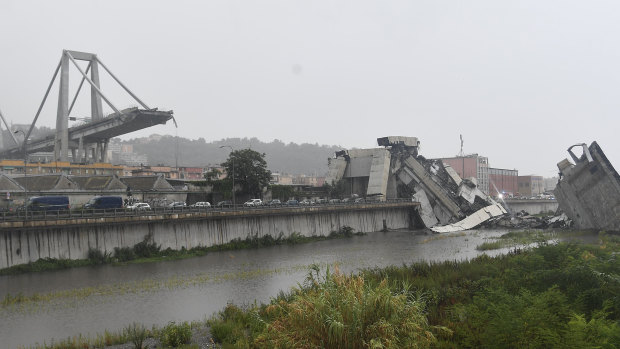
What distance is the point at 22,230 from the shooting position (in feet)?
118

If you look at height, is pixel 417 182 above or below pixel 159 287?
above

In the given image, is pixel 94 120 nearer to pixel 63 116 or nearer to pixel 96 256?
pixel 63 116

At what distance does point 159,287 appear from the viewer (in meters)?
30.7

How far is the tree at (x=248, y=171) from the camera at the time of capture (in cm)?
7006

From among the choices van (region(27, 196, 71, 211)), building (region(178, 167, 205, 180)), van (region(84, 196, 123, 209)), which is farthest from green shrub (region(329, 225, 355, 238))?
building (region(178, 167, 205, 180))

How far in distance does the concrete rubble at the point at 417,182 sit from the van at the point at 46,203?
49.4 meters

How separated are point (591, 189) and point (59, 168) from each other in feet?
275

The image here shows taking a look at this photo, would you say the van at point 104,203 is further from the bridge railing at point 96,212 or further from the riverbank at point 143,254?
the riverbank at point 143,254

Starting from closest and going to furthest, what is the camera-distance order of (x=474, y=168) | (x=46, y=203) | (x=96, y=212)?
(x=96, y=212) < (x=46, y=203) < (x=474, y=168)

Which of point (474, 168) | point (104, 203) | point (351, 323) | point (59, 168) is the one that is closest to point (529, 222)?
point (104, 203)

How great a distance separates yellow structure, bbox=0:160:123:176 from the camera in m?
85.5

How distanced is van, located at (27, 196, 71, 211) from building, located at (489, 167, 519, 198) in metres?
126

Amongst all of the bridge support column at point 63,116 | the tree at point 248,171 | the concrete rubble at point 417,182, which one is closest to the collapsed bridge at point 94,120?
the bridge support column at point 63,116

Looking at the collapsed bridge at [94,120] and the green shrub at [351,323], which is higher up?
the collapsed bridge at [94,120]
